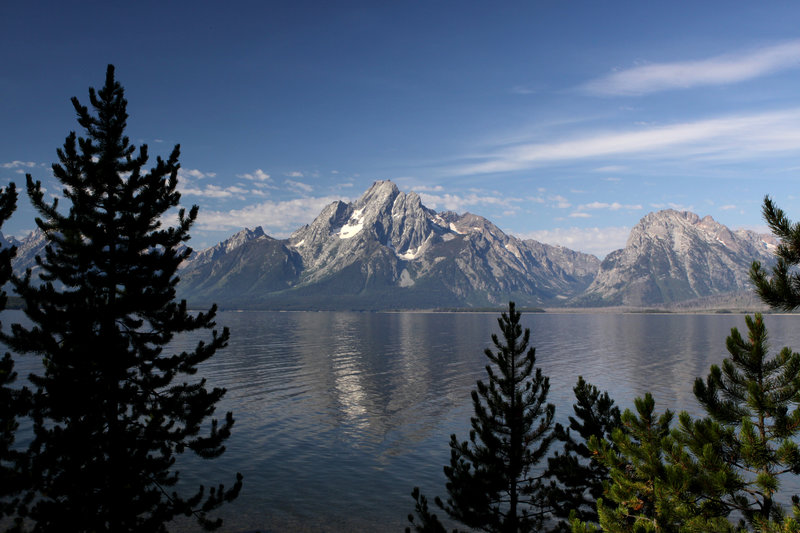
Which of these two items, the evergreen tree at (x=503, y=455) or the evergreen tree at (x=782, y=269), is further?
the evergreen tree at (x=503, y=455)

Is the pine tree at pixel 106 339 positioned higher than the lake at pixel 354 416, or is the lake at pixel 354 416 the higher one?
the pine tree at pixel 106 339

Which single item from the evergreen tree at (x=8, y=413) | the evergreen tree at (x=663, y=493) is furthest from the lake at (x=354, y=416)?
the evergreen tree at (x=663, y=493)

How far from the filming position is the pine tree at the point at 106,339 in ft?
58.9

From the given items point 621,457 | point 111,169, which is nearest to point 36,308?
point 111,169

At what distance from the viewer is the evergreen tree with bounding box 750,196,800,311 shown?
1034 centimetres

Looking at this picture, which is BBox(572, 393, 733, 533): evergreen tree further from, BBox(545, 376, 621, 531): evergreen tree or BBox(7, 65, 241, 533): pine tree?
BBox(7, 65, 241, 533): pine tree

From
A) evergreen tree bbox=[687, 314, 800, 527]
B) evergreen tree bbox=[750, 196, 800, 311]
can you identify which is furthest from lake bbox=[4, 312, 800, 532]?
evergreen tree bbox=[750, 196, 800, 311]

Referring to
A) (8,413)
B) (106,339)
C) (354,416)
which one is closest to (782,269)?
(106,339)

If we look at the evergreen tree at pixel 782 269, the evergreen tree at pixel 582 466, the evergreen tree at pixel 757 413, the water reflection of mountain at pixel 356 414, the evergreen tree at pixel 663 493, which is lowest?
the water reflection of mountain at pixel 356 414

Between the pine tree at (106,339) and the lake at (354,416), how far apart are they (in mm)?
13947

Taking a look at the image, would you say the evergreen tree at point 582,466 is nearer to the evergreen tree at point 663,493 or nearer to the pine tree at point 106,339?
the evergreen tree at point 663,493

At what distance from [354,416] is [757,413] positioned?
52992mm

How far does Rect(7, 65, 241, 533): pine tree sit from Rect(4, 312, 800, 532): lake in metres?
13.9

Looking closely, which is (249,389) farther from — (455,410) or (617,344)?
(617,344)
